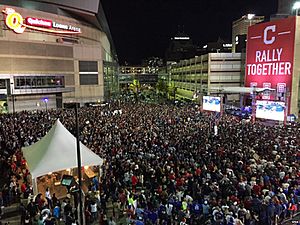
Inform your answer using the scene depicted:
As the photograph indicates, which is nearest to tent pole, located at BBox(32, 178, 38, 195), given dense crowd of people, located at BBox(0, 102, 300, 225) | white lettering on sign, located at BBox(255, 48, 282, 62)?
dense crowd of people, located at BBox(0, 102, 300, 225)

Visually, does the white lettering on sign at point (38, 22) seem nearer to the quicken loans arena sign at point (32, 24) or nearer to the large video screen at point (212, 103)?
the quicken loans arena sign at point (32, 24)

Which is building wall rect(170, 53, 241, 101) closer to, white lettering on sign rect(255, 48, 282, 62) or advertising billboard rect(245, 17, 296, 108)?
advertising billboard rect(245, 17, 296, 108)

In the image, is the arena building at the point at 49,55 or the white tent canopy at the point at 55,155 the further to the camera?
the arena building at the point at 49,55

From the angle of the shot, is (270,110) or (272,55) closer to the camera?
(270,110)

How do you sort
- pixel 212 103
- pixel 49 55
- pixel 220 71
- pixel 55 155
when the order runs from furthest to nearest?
pixel 220 71 < pixel 49 55 < pixel 212 103 < pixel 55 155

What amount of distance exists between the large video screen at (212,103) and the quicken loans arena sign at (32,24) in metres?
26.4

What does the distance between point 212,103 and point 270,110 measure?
18.8 ft

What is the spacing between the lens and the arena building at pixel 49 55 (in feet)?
127

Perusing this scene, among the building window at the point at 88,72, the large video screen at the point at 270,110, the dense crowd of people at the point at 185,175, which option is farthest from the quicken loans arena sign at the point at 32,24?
the large video screen at the point at 270,110

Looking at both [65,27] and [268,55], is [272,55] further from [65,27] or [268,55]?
[65,27]

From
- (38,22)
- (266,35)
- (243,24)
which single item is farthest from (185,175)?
(243,24)

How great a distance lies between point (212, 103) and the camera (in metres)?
28.6

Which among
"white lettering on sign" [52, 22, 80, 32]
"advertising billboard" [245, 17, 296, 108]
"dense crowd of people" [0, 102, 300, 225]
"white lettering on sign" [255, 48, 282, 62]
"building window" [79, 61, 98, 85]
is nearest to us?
"dense crowd of people" [0, 102, 300, 225]

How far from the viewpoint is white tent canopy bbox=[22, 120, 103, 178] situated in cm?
1023
